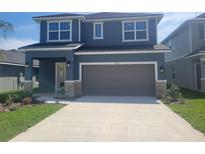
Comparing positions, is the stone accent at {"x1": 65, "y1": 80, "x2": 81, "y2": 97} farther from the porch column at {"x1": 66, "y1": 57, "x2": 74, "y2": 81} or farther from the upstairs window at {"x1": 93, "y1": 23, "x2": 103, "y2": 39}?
the upstairs window at {"x1": 93, "y1": 23, "x2": 103, "y2": 39}

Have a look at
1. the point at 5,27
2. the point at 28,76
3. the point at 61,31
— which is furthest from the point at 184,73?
the point at 5,27

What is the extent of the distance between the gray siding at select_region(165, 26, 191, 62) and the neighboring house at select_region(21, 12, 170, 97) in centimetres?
386

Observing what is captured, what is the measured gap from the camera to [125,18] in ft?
52.6

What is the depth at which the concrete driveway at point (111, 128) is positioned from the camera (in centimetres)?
557

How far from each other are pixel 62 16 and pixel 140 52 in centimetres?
683

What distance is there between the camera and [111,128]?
6480mm

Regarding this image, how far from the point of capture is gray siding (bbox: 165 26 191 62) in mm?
18484

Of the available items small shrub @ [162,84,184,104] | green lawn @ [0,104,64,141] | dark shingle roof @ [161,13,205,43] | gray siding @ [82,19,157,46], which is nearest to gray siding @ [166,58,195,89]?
dark shingle roof @ [161,13,205,43]

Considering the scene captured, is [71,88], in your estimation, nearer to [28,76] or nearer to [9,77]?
[28,76]

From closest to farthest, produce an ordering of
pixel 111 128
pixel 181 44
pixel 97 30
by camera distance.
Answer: pixel 111 128 → pixel 97 30 → pixel 181 44

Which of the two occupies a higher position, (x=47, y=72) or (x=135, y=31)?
(x=135, y=31)

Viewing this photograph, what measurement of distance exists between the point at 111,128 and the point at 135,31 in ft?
36.7

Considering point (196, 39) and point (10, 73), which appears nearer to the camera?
point (196, 39)
